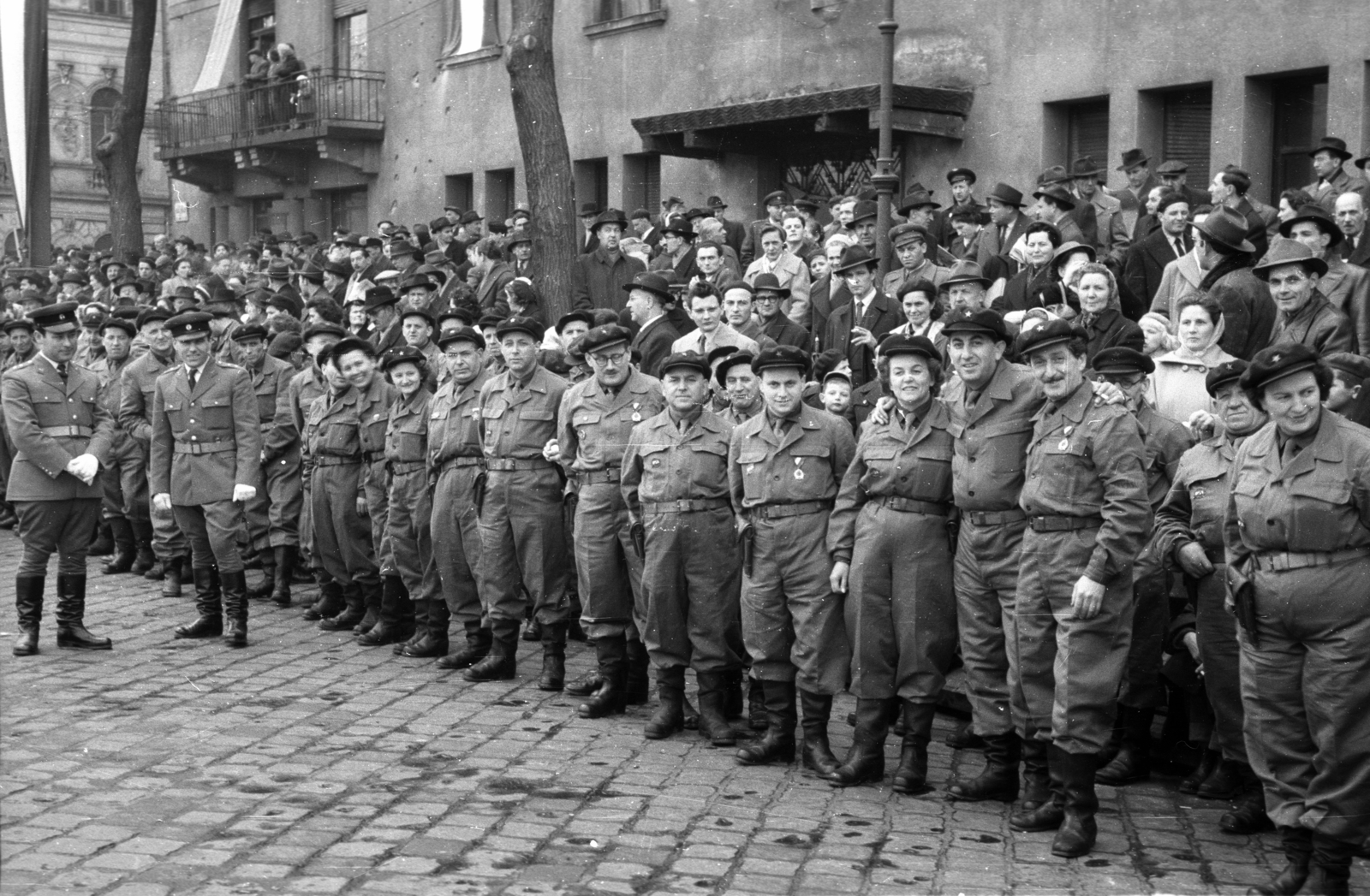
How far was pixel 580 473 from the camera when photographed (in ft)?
29.0

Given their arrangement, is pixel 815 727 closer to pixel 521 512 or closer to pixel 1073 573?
pixel 1073 573

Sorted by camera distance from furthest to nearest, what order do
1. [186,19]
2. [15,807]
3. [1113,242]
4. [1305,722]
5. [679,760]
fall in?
[186,19] < [1113,242] < [679,760] < [15,807] < [1305,722]

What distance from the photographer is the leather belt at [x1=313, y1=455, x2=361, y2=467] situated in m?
10.7

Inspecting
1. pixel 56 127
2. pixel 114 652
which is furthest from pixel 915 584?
pixel 56 127

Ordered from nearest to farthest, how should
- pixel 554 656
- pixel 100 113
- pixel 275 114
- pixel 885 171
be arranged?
1. pixel 554 656
2. pixel 885 171
3. pixel 275 114
4. pixel 100 113

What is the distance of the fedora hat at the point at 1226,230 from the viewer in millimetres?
9172

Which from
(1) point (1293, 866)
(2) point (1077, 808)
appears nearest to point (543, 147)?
(2) point (1077, 808)

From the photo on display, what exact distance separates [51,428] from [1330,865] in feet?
25.0

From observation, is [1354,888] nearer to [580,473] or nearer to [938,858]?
[938,858]

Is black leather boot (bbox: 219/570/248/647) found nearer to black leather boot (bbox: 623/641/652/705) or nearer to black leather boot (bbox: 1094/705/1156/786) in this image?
black leather boot (bbox: 623/641/652/705)

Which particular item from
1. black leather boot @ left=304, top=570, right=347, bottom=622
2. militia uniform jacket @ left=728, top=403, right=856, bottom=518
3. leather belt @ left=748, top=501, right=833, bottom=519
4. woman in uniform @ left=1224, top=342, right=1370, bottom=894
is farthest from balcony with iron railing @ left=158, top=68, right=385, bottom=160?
woman in uniform @ left=1224, top=342, right=1370, bottom=894

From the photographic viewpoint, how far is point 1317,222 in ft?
29.3

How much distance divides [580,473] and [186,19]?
97.0 feet

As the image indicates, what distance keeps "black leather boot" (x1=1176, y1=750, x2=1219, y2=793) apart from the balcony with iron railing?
76.7 feet
